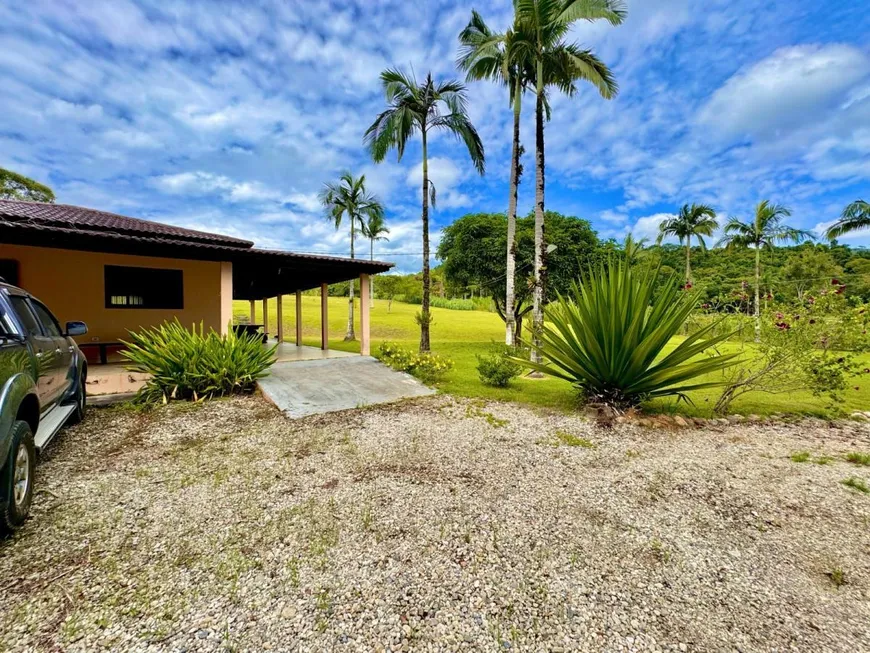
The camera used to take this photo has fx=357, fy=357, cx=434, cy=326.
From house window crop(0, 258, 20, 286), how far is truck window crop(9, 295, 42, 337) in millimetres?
6876

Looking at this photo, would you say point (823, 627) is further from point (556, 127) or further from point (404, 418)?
point (556, 127)

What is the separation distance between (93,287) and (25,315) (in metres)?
7.00

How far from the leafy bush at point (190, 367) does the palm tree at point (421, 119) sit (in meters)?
6.67

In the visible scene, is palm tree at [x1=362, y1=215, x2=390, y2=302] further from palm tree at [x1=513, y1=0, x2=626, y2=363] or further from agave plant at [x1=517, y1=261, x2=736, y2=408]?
agave plant at [x1=517, y1=261, x2=736, y2=408]

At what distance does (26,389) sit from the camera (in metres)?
2.65

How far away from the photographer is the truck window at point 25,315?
319cm

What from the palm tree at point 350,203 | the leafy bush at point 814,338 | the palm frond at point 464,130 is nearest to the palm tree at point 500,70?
the palm frond at point 464,130

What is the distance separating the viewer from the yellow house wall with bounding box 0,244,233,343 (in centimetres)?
810

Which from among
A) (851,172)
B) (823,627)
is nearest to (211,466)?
(823,627)

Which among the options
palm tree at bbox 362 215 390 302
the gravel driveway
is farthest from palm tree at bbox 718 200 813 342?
the gravel driveway

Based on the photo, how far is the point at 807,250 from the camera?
30.3 metres

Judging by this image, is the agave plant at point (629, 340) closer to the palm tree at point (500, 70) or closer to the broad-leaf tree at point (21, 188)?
the palm tree at point (500, 70)

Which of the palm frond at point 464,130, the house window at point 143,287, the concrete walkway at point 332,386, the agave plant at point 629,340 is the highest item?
the palm frond at point 464,130

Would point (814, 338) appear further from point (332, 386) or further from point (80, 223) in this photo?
point (80, 223)
